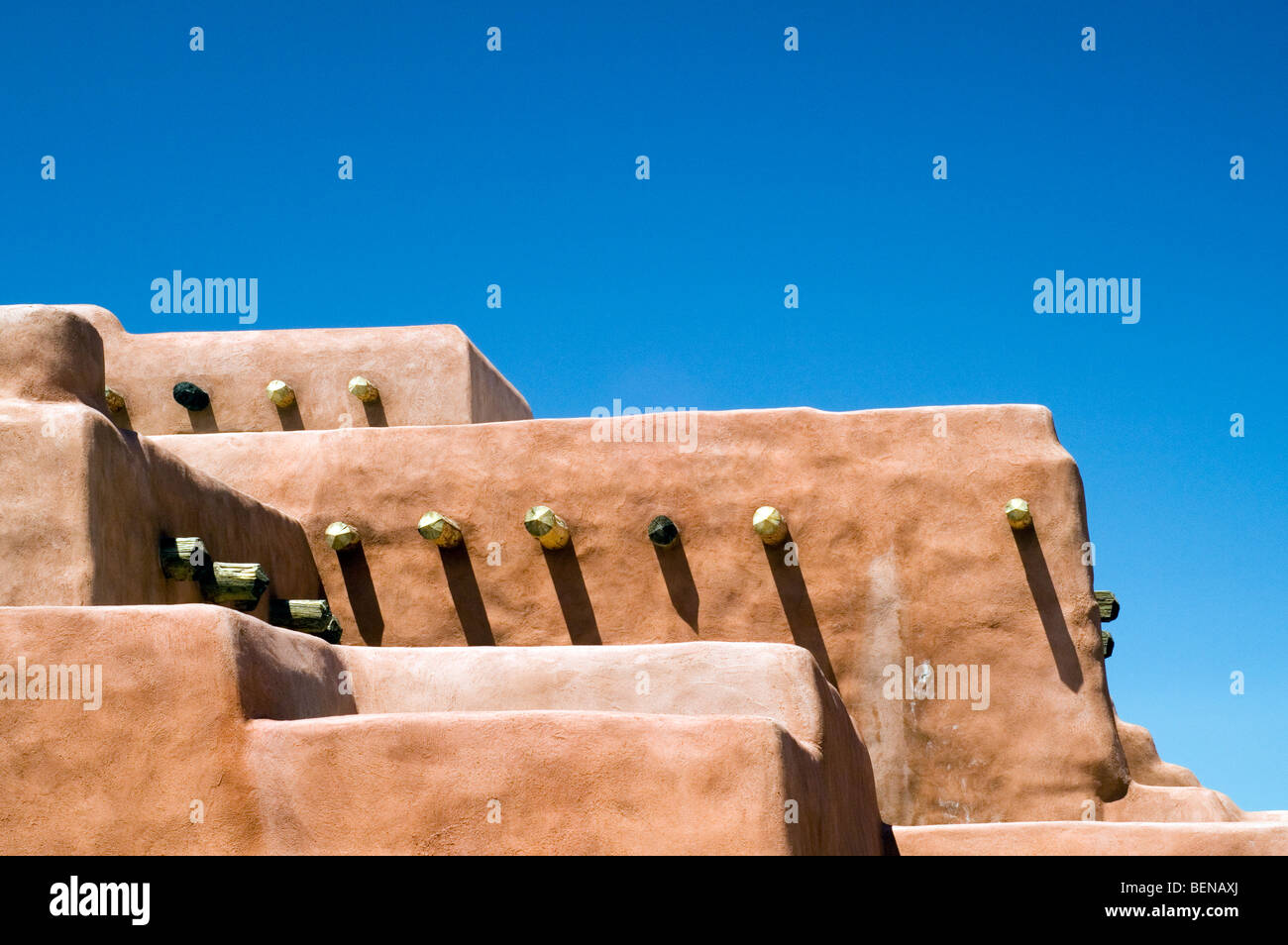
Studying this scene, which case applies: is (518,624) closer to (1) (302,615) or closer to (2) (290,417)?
(1) (302,615)

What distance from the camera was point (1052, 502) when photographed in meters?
11.4

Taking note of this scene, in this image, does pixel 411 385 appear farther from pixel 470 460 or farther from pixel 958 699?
pixel 958 699

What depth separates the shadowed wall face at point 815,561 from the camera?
11250 mm

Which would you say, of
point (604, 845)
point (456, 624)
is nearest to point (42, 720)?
point (604, 845)

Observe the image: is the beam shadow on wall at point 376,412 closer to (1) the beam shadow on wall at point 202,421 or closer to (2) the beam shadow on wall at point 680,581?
(1) the beam shadow on wall at point 202,421

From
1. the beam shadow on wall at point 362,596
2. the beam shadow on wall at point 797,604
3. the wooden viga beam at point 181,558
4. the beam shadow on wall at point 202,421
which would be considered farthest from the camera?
the beam shadow on wall at point 202,421

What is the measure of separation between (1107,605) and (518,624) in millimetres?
4800

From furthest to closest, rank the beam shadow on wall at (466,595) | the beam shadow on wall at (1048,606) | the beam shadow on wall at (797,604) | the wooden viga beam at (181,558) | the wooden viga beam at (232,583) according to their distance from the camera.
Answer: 1. the beam shadow on wall at (466,595)
2. the beam shadow on wall at (797,604)
3. the beam shadow on wall at (1048,606)
4. the wooden viga beam at (232,583)
5. the wooden viga beam at (181,558)

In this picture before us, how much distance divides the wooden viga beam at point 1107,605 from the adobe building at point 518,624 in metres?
0.71

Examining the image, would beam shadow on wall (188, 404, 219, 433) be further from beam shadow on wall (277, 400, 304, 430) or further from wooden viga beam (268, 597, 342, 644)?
wooden viga beam (268, 597, 342, 644)

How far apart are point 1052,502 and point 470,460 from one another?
4.72 meters

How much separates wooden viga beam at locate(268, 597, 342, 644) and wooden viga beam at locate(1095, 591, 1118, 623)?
616cm

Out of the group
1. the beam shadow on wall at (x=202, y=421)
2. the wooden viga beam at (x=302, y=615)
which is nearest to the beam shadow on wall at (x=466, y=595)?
the wooden viga beam at (x=302, y=615)

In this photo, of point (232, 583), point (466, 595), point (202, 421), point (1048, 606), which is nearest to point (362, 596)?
point (466, 595)
